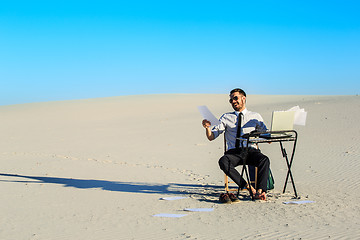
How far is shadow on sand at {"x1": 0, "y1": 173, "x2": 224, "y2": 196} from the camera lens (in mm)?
6855

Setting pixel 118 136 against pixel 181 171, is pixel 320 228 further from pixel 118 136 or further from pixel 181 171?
pixel 118 136

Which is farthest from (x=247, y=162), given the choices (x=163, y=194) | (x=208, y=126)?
(x=163, y=194)

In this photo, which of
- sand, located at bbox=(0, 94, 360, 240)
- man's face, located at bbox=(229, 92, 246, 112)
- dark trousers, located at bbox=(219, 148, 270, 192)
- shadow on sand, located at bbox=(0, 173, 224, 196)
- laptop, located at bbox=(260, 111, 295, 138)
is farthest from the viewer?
shadow on sand, located at bbox=(0, 173, 224, 196)

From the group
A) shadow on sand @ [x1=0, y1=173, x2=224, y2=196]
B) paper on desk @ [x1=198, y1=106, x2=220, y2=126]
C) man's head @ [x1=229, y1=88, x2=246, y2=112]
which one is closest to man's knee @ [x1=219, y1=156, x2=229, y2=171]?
paper on desk @ [x1=198, y1=106, x2=220, y2=126]

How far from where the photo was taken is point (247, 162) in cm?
577

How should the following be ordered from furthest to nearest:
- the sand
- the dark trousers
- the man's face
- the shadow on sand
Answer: the shadow on sand < the man's face < the dark trousers < the sand

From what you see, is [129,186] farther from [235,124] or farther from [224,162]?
[235,124]

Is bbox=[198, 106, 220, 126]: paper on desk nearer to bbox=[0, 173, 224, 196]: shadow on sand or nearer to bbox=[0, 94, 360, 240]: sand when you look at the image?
bbox=[0, 94, 360, 240]: sand

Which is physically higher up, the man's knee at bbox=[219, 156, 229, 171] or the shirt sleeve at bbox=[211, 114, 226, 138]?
the shirt sleeve at bbox=[211, 114, 226, 138]

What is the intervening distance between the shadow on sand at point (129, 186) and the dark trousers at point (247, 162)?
3.15ft

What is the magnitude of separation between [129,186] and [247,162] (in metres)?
2.58

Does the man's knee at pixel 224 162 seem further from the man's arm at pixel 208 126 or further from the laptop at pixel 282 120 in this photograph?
the laptop at pixel 282 120

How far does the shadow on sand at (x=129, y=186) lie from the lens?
686 centimetres

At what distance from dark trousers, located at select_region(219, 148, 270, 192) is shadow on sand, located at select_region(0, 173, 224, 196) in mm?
959
